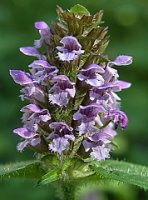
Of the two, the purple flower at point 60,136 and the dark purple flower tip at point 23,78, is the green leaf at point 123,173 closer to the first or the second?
the purple flower at point 60,136

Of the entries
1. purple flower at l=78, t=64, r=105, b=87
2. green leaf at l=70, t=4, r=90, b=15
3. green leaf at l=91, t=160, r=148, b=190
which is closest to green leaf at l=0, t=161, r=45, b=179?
green leaf at l=91, t=160, r=148, b=190

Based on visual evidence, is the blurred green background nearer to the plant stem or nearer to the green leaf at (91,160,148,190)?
the green leaf at (91,160,148,190)

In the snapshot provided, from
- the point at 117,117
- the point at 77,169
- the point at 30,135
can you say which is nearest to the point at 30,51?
the point at 30,135

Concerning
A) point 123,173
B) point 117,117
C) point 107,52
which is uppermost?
point 117,117

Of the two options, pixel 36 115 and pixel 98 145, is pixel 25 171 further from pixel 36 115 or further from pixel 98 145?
pixel 98 145

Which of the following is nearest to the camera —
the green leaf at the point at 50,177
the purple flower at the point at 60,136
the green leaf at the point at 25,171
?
the green leaf at the point at 50,177

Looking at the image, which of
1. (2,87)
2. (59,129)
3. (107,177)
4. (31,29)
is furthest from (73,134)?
(31,29)

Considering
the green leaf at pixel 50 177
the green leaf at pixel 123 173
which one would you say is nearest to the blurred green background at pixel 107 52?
the green leaf at pixel 123 173
